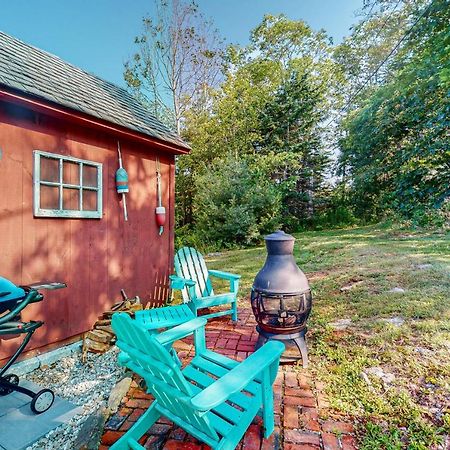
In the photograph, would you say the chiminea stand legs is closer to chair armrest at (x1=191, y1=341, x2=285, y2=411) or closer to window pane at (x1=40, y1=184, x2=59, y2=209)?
chair armrest at (x1=191, y1=341, x2=285, y2=411)

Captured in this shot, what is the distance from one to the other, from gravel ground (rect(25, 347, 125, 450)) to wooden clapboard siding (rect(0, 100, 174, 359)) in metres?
0.31

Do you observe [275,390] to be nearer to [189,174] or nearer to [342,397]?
[342,397]

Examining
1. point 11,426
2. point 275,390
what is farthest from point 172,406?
point 11,426

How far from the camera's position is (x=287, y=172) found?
13.8 metres

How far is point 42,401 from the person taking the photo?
6.89ft

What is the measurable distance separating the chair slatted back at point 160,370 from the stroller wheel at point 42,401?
1.01 meters

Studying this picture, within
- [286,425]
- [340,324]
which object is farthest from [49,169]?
[340,324]

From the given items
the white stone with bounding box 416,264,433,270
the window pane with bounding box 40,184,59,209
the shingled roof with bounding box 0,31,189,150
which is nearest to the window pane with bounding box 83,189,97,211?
the window pane with bounding box 40,184,59,209

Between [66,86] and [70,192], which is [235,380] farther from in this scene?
[66,86]

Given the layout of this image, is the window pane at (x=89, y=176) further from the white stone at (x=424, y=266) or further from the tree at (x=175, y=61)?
the tree at (x=175, y=61)

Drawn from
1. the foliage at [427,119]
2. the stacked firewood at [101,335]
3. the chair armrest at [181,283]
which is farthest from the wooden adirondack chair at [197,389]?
the foliage at [427,119]

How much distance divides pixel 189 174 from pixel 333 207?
698 cm

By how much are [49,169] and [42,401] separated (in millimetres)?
2038

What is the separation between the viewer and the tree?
39.5 ft
